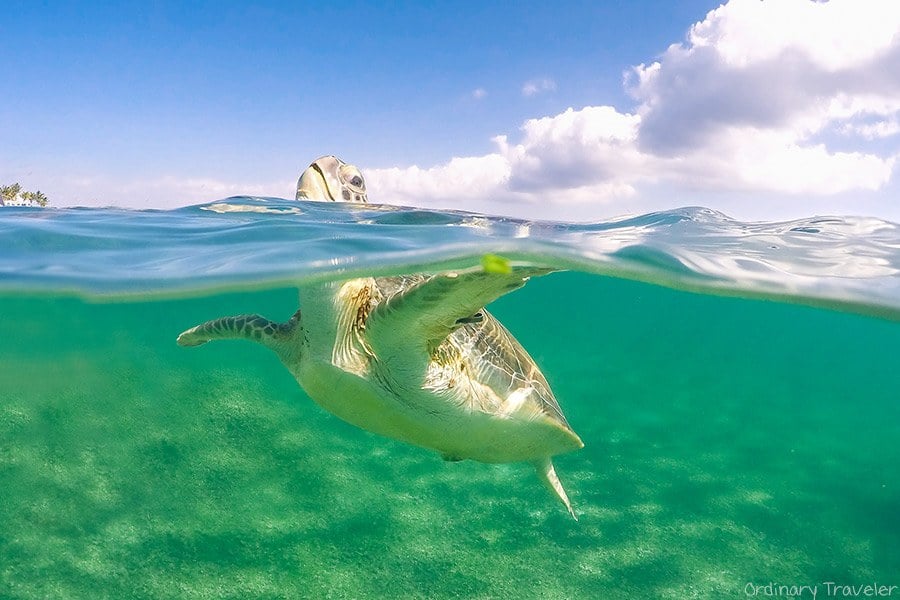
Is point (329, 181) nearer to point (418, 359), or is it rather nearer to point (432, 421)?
point (418, 359)

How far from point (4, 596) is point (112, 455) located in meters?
2.36

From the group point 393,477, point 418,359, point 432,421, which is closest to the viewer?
point 418,359

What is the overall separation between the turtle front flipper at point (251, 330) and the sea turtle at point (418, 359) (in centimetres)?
1

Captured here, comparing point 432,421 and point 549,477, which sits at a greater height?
point 432,421

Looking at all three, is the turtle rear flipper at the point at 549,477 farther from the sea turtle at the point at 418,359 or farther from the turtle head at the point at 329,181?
the turtle head at the point at 329,181

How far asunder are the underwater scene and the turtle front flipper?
0.49m

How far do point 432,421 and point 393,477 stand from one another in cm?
371

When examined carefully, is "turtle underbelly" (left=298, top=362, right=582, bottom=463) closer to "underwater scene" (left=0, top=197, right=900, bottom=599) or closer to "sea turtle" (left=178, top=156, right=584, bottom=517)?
"sea turtle" (left=178, top=156, right=584, bottom=517)

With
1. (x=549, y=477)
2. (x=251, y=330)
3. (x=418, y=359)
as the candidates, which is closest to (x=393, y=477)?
(x=549, y=477)

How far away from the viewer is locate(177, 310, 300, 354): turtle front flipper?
14.0 ft

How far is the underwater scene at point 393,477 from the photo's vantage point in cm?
495

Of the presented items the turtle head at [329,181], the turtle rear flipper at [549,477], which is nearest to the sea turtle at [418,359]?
the turtle head at [329,181]

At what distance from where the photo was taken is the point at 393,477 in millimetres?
7277

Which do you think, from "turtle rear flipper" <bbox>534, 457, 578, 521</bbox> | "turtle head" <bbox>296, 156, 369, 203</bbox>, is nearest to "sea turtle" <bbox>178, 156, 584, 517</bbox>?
"turtle head" <bbox>296, 156, 369, 203</bbox>
